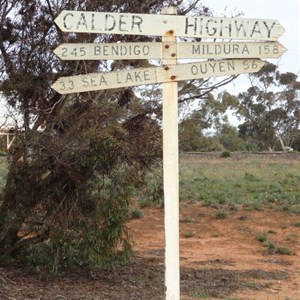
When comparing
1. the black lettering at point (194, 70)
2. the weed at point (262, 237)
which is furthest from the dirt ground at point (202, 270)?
the black lettering at point (194, 70)

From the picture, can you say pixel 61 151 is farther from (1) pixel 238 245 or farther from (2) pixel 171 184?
(1) pixel 238 245

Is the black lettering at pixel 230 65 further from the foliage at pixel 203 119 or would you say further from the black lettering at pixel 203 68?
the foliage at pixel 203 119

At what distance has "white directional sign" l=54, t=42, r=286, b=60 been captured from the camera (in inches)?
192

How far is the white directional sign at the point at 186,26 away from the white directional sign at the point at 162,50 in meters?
0.08

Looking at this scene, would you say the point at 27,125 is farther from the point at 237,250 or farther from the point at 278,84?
the point at 278,84

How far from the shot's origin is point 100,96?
786 cm

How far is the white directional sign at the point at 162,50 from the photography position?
16.0ft

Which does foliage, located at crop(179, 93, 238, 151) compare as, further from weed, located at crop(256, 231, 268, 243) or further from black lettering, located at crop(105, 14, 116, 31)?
black lettering, located at crop(105, 14, 116, 31)

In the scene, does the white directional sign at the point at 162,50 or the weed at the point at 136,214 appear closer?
the white directional sign at the point at 162,50

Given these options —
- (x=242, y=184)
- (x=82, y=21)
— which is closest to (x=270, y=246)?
(x=82, y=21)

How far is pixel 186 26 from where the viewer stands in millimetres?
4887

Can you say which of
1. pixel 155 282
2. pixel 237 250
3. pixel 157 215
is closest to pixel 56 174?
pixel 155 282

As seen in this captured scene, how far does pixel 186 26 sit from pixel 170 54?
0.25 metres

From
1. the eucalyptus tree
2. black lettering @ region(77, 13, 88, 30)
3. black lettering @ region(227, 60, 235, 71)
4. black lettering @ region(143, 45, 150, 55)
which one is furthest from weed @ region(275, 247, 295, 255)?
black lettering @ region(77, 13, 88, 30)
